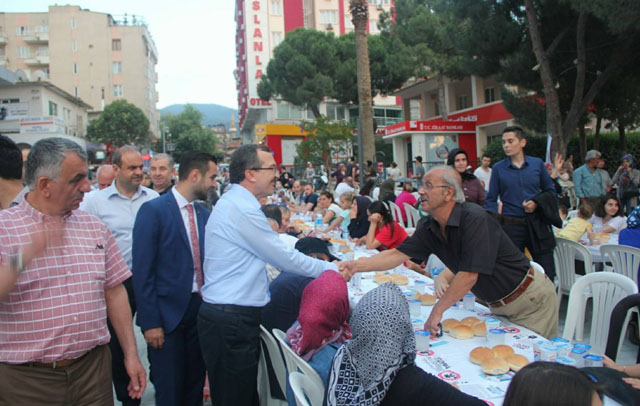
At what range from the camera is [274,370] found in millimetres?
3053

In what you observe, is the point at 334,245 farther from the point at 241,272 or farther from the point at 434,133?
the point at 434,133

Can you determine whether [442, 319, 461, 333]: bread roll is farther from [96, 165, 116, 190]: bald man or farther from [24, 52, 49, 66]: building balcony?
[24, 52, 49, 66]: building balcony

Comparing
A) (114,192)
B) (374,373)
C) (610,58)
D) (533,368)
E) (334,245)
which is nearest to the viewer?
(533,368)

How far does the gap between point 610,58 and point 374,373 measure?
16412 millimetres

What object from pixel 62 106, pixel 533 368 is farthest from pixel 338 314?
pixel 62 106

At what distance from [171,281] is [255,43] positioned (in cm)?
4823

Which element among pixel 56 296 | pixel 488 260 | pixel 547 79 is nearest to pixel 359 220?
pixel 488 260

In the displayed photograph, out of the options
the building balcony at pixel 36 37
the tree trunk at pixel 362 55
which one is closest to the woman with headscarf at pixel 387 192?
the tree trunk at pixel 362 55

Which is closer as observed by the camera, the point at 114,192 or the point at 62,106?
the point at 114,192

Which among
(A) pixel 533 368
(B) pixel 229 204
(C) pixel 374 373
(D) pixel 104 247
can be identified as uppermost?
(B) pixel 229 204

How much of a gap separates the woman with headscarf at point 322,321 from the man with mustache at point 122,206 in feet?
6.26

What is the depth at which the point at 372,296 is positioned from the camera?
2.06 metres

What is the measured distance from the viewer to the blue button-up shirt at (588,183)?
379 inches

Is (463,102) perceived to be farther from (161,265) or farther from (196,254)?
(161,265)
